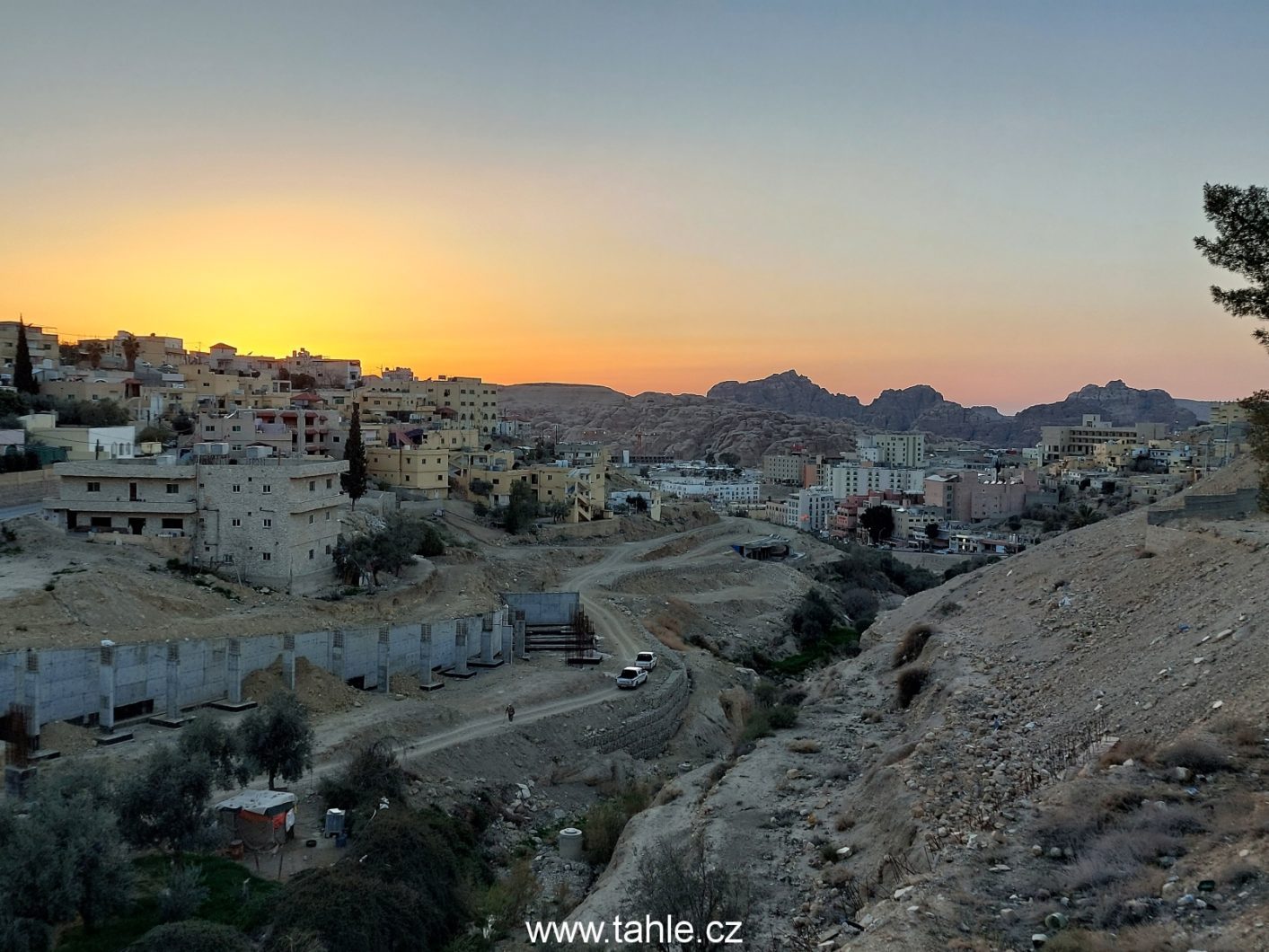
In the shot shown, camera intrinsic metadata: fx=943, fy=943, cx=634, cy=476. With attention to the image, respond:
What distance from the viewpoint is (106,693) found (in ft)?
67.0

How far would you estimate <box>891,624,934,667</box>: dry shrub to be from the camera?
85.1 ft

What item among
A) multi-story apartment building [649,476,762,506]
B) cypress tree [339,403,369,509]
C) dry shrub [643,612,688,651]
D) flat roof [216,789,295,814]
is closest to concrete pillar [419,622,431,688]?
flat roof [216,789,295,814]

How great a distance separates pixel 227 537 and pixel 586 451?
43.9m

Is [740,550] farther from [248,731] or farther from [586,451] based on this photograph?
[248,731]

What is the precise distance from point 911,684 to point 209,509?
891 inches

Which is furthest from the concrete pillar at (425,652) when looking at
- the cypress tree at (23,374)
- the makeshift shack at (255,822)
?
the cypress tree at (23,374)

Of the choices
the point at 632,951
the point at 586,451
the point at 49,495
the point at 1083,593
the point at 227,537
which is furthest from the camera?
the point at 586,451

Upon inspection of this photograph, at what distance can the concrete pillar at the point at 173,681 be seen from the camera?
843 inches

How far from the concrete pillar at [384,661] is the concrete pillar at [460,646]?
123 inches

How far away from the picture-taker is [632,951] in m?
11.6

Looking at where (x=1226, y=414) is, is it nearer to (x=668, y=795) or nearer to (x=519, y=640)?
(x=519, y=640)

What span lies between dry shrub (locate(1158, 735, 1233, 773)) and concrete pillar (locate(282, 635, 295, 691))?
63.8 ft

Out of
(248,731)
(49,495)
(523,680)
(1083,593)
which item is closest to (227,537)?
(49,495)

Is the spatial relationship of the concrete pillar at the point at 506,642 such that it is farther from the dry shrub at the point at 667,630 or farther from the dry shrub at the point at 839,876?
the dry shrub at the point at 839,876
